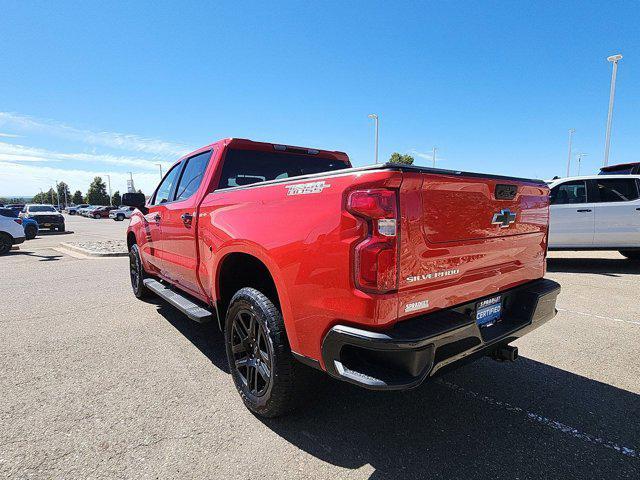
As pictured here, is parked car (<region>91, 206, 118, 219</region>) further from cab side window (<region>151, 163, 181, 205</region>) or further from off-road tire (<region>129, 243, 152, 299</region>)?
cab side window (<region>151, 163, 181, 205</region>)

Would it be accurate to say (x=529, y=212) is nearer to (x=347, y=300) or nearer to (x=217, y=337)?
(x=347, y=300)

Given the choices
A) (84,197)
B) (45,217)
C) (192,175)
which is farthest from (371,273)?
(84,197)

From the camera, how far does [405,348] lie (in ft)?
5.77

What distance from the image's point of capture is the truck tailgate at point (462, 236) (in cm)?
190

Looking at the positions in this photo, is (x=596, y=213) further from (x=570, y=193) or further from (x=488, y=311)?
(x=488, y=311)

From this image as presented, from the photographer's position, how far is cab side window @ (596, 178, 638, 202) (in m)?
A: 7.61

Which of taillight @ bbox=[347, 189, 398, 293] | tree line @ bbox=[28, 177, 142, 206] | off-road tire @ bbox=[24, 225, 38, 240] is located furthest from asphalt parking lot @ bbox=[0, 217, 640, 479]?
tree line @ bbox=[28, 177, 142, 206]

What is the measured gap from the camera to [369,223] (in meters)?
1.82

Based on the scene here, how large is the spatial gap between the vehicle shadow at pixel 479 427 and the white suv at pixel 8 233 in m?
14.0

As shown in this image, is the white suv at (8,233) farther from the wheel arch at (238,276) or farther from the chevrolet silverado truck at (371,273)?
the wheel arch at (238,276)

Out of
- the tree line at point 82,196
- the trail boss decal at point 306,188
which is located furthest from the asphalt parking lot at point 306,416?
the tree line at point 82,196

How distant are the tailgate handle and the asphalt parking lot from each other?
1318 mm

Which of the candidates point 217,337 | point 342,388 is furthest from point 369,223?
point 217,337

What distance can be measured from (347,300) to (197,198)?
7.02 ft
